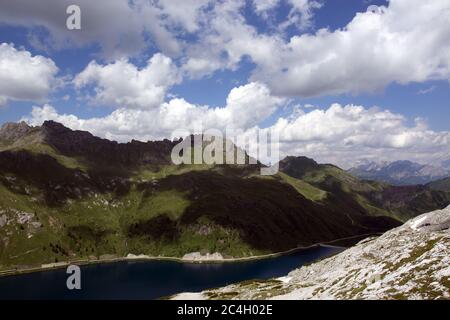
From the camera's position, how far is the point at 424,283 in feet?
174
